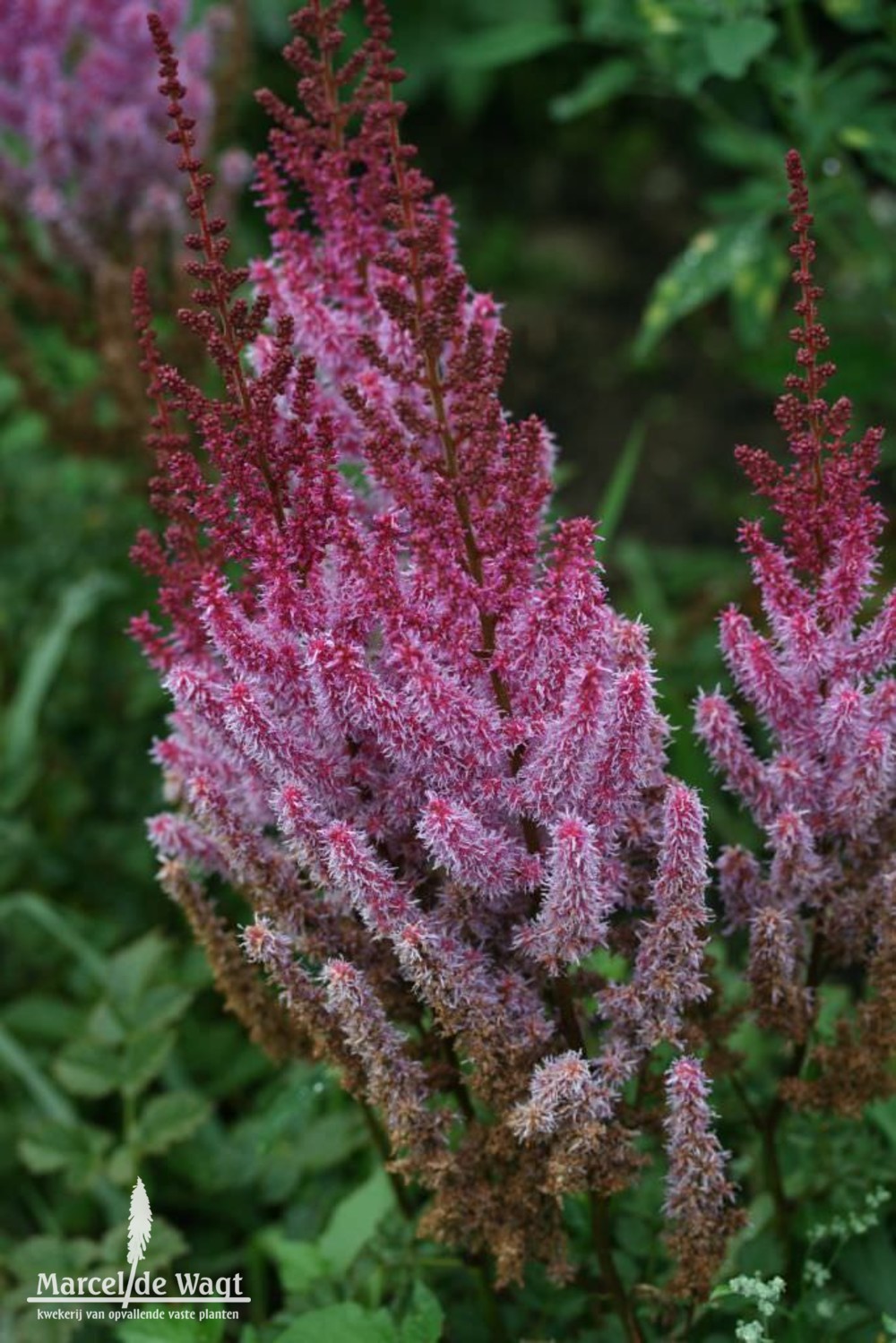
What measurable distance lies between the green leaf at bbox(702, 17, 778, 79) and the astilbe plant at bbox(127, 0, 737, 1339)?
106cm

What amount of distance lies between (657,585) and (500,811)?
267 centimetres

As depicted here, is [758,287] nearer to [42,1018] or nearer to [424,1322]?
[42,1018]

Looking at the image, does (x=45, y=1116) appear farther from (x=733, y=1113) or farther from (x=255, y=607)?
(x=255, y=607)

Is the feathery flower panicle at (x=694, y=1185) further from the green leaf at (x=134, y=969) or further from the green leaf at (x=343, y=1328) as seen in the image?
the green leaf at (x=134, y=969)

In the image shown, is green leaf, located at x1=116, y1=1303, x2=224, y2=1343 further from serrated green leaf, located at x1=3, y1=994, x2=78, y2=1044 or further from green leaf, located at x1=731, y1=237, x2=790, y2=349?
green leaf, located at x1=731, y1=237, x2=790, y2=349

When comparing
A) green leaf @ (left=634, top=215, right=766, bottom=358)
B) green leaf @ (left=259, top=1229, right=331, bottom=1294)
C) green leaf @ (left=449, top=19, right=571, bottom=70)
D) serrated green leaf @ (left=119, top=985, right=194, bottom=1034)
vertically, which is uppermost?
green leaf @ (left=449, top=19, right=571, bottom=70)

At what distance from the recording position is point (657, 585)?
4.29 m

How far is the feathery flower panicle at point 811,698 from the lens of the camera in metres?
1.70

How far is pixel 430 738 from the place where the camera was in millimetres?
1608

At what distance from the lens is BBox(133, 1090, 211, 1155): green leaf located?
2.45m

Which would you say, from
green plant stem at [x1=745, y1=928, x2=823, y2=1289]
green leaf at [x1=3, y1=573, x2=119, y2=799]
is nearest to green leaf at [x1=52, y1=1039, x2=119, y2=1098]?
green leaf at [x1=3, y1=573, x2=119, y2=799]

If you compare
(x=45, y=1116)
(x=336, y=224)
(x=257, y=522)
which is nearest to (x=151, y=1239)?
(x=45, y=1116)

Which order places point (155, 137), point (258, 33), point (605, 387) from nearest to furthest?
point (155, 137)
point (605, 387)
point (258, 33)

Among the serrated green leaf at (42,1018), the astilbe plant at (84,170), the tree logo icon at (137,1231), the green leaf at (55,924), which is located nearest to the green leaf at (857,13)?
the astilbe plant at (84,170)
